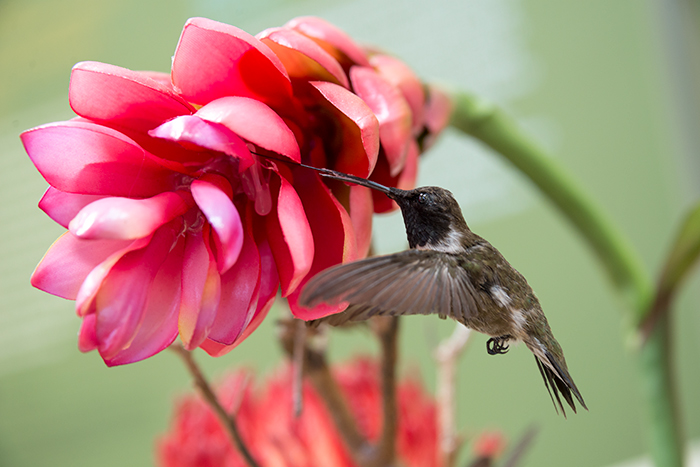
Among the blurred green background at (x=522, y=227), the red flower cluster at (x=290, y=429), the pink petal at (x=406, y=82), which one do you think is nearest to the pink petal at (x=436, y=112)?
the pink petal at (x=406, y=82)

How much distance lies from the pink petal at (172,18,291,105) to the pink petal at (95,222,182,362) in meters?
0.03

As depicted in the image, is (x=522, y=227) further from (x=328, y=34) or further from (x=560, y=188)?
(x=328, y=34)

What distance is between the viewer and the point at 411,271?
9cm

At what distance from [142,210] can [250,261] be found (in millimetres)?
21

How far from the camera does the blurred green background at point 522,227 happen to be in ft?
1.87

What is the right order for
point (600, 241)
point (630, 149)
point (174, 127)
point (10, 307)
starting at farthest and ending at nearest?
1. point (630, 149)
2. point (10, 307)
3. point (600, 241)
4. point (174, 127)

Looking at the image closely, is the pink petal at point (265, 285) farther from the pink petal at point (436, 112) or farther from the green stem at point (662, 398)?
the green stem at point (662, 398)

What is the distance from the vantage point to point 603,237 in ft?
0.68

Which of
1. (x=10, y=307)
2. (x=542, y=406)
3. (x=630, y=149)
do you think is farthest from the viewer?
(x=630, y=149)

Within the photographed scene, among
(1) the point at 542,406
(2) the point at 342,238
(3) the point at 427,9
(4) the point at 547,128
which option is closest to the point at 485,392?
(1) the point at 542,406

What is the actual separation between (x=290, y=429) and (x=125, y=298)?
0.18 m

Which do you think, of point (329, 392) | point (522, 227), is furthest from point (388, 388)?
point (522, 227)

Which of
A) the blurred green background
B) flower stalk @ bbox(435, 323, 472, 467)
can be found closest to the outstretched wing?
flower stalk @ bbox(435, 323, 472, 467)

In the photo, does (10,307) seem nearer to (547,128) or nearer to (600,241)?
(600,241)
